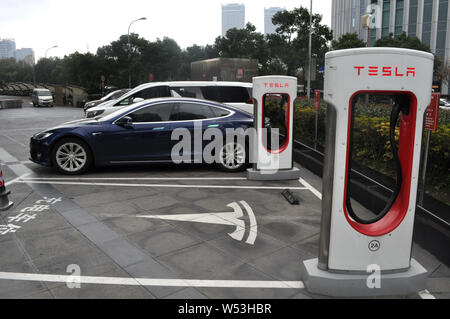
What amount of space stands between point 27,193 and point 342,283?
5334mm

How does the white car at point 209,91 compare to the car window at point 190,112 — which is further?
the white car at point 209,91

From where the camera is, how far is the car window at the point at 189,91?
520 inches

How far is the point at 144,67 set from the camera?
4394 centimetres

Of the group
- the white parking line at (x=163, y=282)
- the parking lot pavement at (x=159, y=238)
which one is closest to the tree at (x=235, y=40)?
the parking lot pavement at (x=159, y=238)

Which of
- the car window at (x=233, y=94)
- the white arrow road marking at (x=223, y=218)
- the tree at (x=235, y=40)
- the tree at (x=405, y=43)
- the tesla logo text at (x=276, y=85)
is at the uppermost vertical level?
the tree at (x=235, y=40)

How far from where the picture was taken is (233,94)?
44.0 ft

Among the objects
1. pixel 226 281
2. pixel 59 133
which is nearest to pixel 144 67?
pixel 59 133

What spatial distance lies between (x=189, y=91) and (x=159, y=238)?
886cm

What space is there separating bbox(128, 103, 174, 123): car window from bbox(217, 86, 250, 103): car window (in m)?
5.19

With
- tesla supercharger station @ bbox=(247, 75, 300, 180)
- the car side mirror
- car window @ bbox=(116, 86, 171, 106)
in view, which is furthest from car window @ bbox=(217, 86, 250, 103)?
the car side mirror

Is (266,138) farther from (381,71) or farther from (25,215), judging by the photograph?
(381,71)

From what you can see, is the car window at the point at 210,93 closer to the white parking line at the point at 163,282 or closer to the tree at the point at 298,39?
the white parking line at the point at 163,282

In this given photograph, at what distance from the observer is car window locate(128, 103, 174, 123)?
8188 millimetres

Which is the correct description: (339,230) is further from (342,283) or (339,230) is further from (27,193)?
(27,193)
